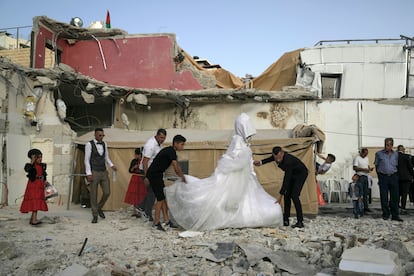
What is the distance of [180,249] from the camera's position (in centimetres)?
468

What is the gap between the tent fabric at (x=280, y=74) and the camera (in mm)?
17000

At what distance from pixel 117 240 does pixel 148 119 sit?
1035cm

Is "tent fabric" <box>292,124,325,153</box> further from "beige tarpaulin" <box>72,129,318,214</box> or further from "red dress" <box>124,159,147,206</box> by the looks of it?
"red dress" <box>124,159,147,206</box>

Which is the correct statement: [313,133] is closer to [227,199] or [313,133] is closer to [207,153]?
[207,153]

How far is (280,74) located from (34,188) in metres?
12.9

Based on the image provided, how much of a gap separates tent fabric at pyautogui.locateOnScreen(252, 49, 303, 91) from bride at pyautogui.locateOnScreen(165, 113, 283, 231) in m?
11.2

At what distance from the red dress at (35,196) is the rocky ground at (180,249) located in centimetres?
30

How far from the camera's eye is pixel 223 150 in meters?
9.34

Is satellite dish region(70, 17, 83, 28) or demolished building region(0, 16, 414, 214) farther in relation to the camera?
satellite dish region(70, 17, 83, 28)

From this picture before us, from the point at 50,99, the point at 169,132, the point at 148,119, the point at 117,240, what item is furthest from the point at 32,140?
the point at 117,240

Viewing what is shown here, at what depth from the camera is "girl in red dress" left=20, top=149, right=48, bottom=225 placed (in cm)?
625

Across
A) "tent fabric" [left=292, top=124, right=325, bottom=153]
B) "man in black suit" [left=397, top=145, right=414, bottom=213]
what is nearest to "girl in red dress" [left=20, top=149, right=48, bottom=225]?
"tent fabric" [left=292, top=124, right=325, bottom=153]

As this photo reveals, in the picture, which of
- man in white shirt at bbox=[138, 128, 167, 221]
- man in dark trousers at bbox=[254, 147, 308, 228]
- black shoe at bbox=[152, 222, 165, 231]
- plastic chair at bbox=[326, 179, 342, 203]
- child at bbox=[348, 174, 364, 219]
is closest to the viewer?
black shoe at bbox=[152, 222, 165, 231]

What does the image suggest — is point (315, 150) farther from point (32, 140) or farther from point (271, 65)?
point (271, 65)
